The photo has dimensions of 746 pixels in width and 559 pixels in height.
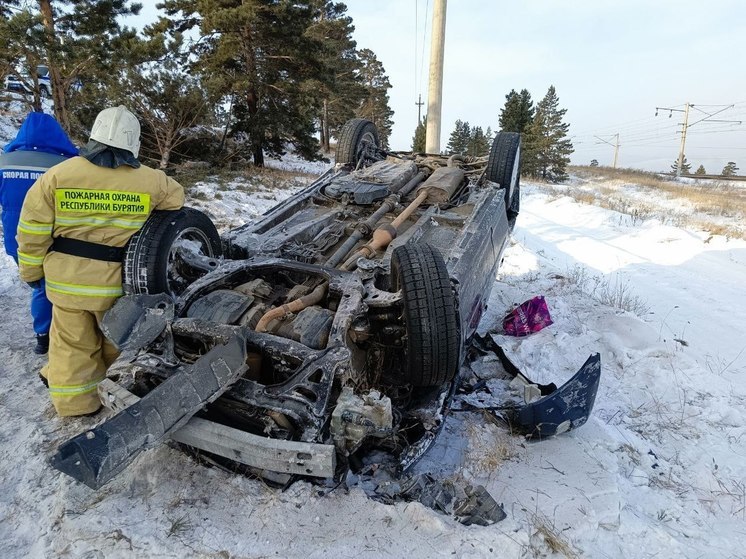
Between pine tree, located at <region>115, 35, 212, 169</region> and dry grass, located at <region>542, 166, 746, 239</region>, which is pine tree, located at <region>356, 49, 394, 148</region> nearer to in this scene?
dry grass, located at <region>542, 166, 746, 239</region>

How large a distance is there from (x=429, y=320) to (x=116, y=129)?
2.21m

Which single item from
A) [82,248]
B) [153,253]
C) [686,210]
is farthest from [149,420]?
[686,210]

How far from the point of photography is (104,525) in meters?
2.17

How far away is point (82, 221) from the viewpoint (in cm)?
284

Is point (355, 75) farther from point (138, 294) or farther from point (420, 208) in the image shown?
point (138, 294)

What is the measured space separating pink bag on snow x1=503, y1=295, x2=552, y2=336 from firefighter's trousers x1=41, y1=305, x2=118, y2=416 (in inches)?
148

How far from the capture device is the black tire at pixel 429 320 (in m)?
2.69

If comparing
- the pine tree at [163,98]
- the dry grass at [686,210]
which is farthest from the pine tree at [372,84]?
the pine tree at [163,98]

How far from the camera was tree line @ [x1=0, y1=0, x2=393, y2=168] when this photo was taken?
10.0 metres

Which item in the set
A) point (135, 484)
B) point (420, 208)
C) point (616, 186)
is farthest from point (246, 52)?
point (616, 186)

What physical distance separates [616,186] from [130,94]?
22.1 metres

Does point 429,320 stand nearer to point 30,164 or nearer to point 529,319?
point 529,319

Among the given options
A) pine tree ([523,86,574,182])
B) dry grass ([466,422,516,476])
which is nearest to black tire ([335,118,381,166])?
dry grass ([466,422,516,476])

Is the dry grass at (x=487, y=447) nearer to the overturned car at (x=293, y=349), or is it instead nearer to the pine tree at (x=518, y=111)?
the overturned car at (x=293, y=349)
